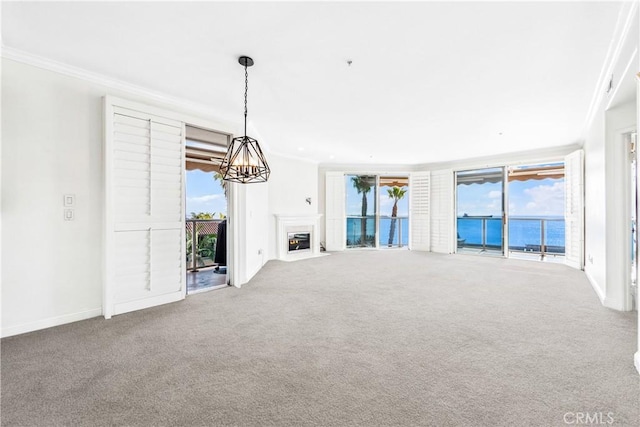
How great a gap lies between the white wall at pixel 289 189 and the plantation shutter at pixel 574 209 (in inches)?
207

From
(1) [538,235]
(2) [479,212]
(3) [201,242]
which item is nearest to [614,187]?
(2) [479,212]

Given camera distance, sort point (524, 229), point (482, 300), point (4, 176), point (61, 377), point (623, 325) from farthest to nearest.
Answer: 1. point (524, 229)
2. point (482, 300)
3. point (623, 325)
4. point (4, 176)
5. point (61, 377)

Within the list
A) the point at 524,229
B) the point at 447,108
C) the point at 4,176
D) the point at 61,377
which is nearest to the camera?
the point at 61,377

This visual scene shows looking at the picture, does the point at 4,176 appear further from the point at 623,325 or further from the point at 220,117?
the point at 623,325

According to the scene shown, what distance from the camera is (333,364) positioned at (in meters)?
1.95

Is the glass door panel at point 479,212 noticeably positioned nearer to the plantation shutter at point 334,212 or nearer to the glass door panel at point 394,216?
the glass door panel at point 394,216

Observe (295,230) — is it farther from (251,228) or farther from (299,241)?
(251,228)

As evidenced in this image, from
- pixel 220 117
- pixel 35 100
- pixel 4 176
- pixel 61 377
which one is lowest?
pixel 61 377

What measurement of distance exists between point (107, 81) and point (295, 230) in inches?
176

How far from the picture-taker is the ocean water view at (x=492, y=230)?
Result: 7.01 meters

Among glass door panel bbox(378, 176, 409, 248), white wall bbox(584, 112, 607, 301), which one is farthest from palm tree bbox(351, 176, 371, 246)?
white wall bbox(584, 112, 607, 301)

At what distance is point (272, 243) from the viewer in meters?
6.32

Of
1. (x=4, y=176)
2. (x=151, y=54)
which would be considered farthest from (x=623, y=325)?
(x=4, y=176)

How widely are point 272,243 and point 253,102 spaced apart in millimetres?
3470
